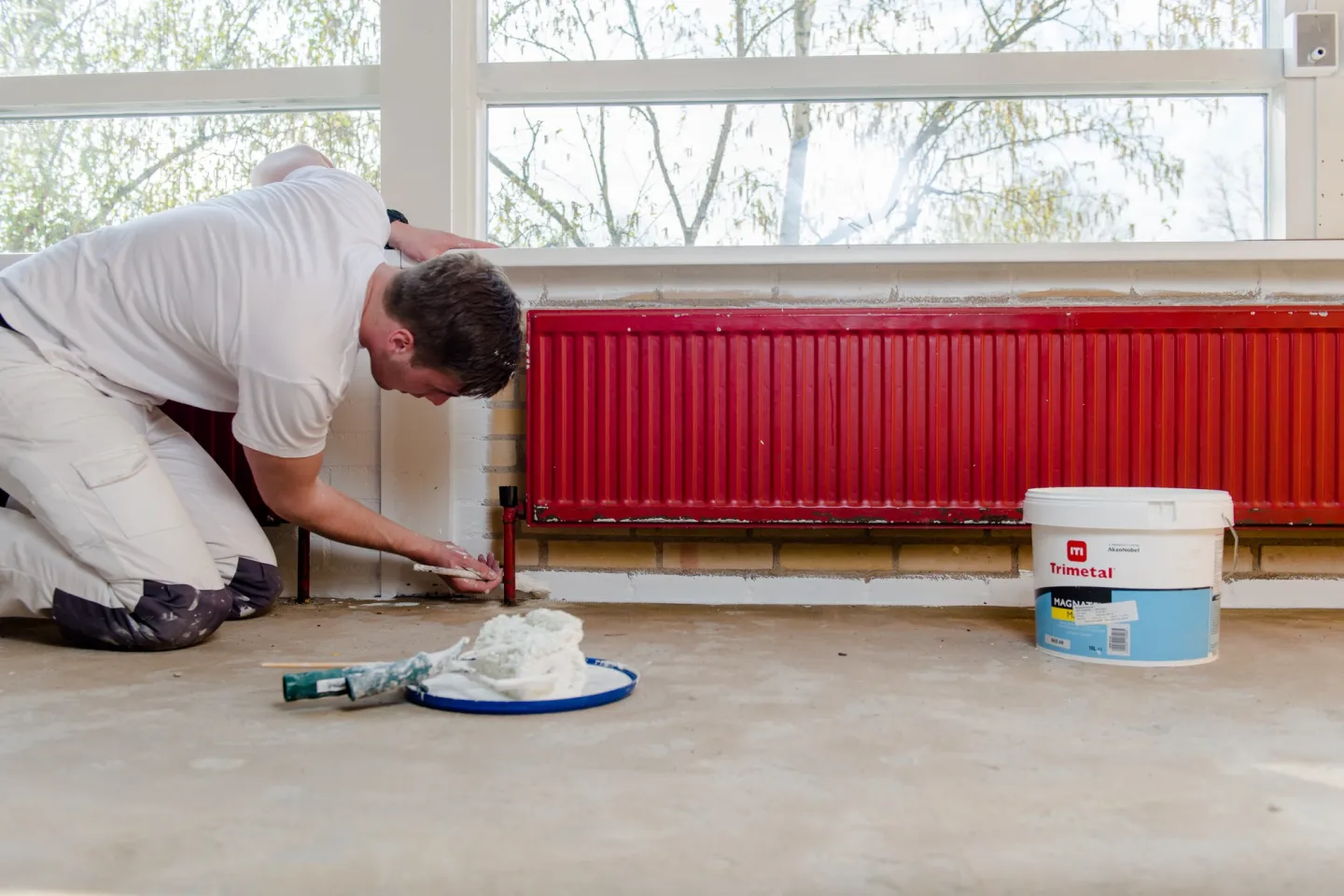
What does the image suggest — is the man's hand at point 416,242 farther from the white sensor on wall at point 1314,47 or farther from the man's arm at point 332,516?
the white sensor on wall at point 1314,47

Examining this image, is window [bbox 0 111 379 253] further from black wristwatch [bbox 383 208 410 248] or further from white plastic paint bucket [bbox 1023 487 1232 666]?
white plastic paint bucket [bbox 1023 487 1232 666]

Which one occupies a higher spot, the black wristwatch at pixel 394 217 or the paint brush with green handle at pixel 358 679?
the black wristwatch at pixel 394 217

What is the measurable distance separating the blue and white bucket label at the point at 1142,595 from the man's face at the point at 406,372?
1095 millimetres

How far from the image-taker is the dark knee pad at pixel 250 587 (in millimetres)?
2064

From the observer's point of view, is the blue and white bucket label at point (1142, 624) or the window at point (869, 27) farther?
the window at point (869, 27)

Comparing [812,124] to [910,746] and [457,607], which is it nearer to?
[457,607]

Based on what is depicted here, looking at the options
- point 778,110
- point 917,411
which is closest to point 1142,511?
point 917,411

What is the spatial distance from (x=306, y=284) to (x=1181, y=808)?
1.44 meters

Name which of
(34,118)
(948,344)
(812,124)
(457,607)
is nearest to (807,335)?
(948,344)

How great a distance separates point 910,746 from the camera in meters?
1.14

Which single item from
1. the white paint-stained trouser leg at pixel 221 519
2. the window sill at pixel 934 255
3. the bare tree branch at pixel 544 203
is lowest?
the white paint-stained trouser leg at pixel 221 519

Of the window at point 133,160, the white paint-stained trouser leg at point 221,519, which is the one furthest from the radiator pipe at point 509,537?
the window at point 133,160

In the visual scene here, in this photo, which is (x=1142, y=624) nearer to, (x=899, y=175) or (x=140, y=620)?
(x=899, y=175)

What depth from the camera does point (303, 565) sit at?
2383 mm
